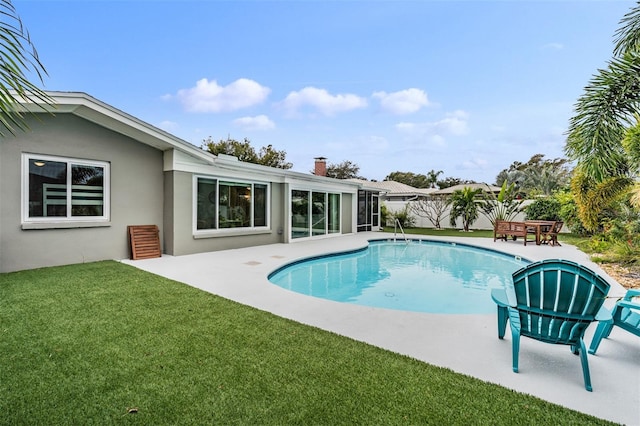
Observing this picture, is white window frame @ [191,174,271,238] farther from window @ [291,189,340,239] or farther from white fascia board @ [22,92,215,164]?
window @ [291,189,340,239]

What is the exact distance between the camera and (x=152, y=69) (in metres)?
16.8

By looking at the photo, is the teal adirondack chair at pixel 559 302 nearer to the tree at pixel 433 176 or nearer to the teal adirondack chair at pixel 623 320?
the teal adirondack chair at pixel 623 320

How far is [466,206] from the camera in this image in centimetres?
2059

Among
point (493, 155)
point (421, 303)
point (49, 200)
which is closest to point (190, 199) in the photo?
point (49, 200)

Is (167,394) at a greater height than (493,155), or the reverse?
(493,155)

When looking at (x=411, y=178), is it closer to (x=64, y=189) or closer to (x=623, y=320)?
(x=64, y=189)

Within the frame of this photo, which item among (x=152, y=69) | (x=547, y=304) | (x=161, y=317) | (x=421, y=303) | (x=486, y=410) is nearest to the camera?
(x=486, y=410)

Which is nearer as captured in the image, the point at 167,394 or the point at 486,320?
the point at 167,394

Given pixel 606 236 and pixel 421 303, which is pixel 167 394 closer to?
pixel 421 303

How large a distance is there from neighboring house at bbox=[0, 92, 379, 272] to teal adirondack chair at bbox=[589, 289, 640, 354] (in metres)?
10.2

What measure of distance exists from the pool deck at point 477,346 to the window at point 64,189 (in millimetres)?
3659

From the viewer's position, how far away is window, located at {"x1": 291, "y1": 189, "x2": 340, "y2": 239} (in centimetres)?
1487

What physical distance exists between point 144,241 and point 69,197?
228 centimetres

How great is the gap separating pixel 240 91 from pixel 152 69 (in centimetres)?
770
